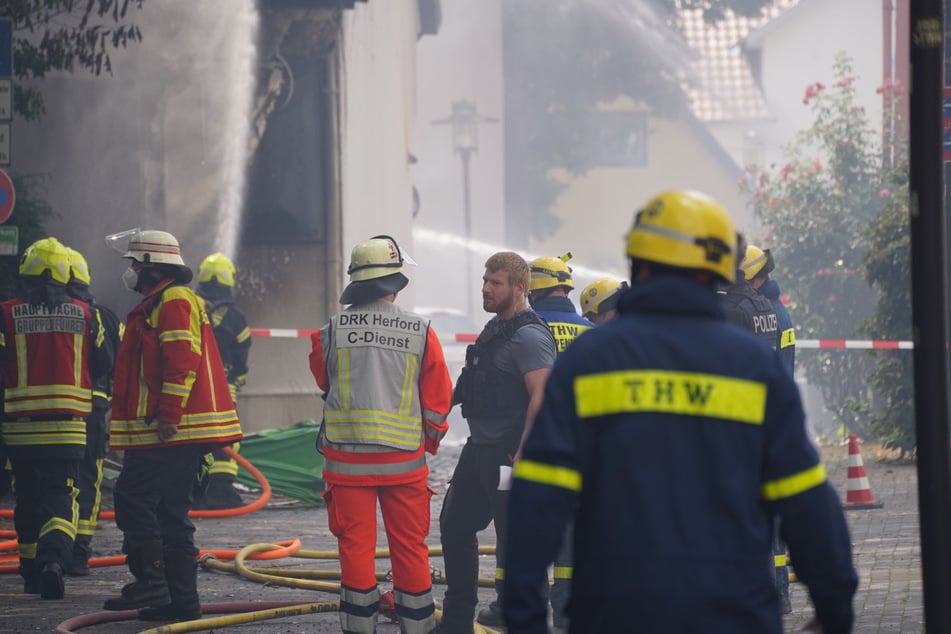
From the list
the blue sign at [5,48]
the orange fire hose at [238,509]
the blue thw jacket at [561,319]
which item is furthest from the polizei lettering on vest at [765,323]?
the orange fire hose at [238,509]

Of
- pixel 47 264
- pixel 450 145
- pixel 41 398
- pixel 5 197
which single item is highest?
pixel 450 145

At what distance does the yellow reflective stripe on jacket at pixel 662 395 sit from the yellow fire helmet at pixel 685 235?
25 cm

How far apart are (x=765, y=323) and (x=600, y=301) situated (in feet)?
3.36

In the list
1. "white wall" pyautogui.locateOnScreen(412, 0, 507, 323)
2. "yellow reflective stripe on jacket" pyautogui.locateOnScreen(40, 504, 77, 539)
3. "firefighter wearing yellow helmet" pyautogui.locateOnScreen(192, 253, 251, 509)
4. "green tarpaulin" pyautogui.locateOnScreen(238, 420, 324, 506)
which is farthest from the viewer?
"white wall" pyautogui.locateOnScreen(412, 0, 507, 323)

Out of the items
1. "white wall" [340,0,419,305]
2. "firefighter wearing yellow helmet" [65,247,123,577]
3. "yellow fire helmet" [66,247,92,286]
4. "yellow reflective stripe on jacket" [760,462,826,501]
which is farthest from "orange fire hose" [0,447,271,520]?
"yellow reflective stripe on jacket" [760,462,826,501]

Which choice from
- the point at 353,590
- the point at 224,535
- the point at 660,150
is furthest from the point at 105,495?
the point at 660,150

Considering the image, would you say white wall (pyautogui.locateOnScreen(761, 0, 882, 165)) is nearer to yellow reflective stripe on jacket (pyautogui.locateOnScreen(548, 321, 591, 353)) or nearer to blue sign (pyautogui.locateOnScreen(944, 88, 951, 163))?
blue sign (pyautogui.locateOnScreen(944, 88, 951, 163))

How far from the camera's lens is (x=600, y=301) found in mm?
8398

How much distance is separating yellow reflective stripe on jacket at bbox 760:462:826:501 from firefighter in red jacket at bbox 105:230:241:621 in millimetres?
4525

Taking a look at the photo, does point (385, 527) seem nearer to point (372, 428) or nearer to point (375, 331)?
point (372, 428)

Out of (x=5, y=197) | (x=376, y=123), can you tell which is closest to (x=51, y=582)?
(x=5, y=197)

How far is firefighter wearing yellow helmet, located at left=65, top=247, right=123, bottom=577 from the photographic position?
29.2 feet

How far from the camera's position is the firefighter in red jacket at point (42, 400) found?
8555 mm

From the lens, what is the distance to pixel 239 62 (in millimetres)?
15391
